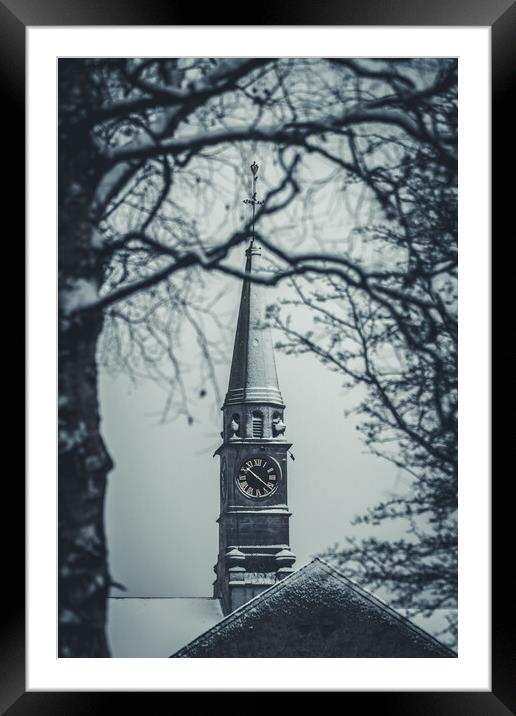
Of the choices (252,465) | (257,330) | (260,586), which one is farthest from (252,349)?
(260,586)

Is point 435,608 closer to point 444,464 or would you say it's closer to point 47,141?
point 444,464

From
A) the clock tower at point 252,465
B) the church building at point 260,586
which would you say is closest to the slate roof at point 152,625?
the church building at point 260,586

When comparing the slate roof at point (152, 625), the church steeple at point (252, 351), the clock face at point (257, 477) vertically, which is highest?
the church steeple at point (252, 351)

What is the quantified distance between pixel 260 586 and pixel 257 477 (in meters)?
1.21

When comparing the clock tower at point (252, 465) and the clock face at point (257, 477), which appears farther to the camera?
the clock face at point (257, 477)

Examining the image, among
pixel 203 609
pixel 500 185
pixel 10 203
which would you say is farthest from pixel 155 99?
pixel 203 609

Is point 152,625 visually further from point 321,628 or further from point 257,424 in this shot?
point 257,424

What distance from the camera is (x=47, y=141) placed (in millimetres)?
6320

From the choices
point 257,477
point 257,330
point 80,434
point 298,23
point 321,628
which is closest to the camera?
point 80,434

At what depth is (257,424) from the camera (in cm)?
1008

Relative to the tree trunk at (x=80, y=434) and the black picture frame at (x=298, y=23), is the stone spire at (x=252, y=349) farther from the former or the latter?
the black picture frame at (x=298, y=23)

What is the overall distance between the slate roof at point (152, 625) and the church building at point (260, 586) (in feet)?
0.04

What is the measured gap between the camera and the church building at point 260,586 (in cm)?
721

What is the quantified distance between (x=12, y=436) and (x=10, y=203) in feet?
3.58
